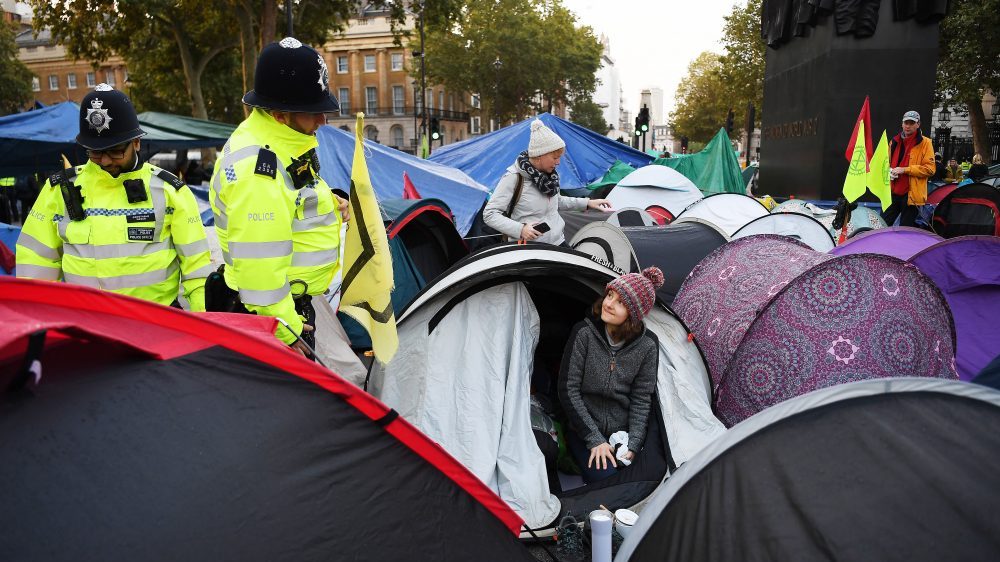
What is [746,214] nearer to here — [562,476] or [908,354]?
[908,354]

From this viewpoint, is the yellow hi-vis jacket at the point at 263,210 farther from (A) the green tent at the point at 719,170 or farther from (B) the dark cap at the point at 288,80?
(A) the green tent at the point at 719,170

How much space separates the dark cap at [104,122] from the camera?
2.93 metres

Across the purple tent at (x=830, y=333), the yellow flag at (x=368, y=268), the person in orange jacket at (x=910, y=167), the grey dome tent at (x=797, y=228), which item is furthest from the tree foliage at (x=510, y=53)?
the yellow flag at (x=368, y=268)

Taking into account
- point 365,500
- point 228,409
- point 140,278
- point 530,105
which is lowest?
point 365,500

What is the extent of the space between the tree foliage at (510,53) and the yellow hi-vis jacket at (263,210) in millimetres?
36930

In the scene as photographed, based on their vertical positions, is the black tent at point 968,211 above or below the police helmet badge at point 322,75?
below

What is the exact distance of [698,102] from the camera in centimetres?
5500

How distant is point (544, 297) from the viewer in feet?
14.8

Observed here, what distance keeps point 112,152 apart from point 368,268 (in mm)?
1218

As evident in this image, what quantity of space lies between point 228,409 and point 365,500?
0.43 meters

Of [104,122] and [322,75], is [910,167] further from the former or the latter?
[104,122]

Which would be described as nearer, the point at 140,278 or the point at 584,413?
the point at 140,278

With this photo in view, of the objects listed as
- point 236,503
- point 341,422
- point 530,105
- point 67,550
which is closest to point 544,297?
point 341,422

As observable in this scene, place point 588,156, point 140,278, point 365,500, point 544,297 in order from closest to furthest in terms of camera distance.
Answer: point 365,500, point 140,278, point 544,297, point 588,156
